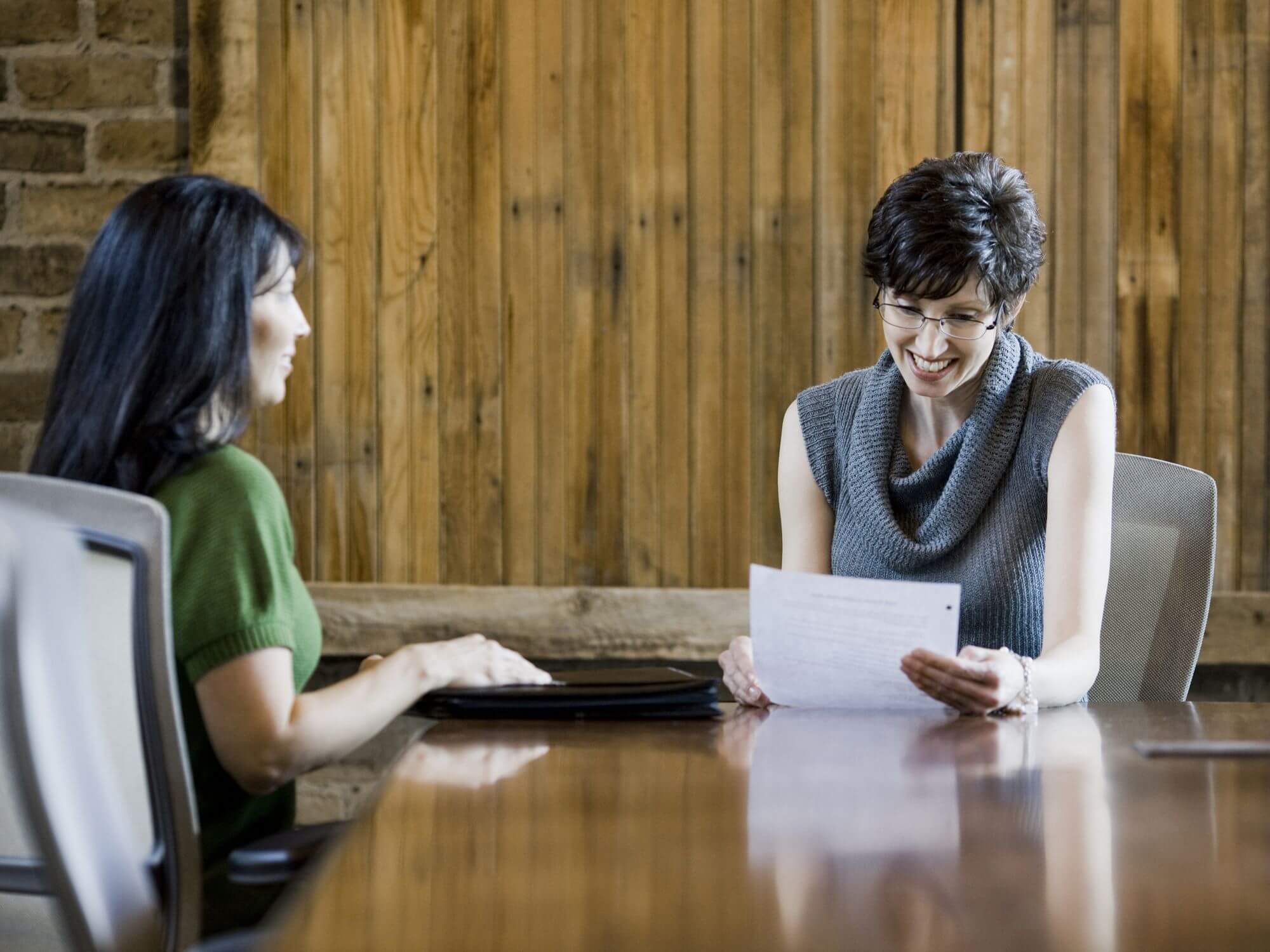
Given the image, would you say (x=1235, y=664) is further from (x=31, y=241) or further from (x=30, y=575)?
(x=31, y=241)

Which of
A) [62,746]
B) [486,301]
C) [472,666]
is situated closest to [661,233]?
[486,301]

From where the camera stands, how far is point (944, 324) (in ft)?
6.44

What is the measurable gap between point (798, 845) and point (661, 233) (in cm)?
237

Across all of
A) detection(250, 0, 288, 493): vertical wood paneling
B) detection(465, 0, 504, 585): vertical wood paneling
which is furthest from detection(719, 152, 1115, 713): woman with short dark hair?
detection(250, 0, 288, 493): vertical wood paneling

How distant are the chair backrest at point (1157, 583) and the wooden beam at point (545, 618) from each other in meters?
1.15

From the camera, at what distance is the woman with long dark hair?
1.33 metres

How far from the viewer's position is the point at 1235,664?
122 inches

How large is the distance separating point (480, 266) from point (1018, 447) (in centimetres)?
159

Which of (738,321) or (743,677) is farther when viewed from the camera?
(738,321)

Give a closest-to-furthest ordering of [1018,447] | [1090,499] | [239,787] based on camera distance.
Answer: [239,787] < [1090,499] < [1018,447]

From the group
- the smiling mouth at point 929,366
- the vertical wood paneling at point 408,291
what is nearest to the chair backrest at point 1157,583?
the smiling mouth at point 929,366

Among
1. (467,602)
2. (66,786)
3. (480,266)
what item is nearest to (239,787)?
(66,786)

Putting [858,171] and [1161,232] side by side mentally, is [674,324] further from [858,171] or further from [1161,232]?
[1161,232]

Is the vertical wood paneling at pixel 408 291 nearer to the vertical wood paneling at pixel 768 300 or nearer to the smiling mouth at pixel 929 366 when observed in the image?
the vertical wood paneling at pixel 768 300
